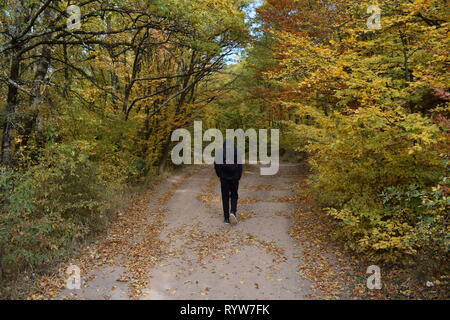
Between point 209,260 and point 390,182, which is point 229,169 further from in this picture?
point 390,182

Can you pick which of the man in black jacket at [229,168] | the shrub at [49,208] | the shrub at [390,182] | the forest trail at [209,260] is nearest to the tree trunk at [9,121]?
the shrub at [49,208]

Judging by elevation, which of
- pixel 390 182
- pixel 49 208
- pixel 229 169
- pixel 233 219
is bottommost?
pixel 233 219

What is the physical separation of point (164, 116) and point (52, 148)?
826cm

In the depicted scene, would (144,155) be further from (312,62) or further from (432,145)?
(432,145)

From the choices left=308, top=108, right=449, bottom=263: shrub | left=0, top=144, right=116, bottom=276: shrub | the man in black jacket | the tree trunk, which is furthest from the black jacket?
the tree trunk

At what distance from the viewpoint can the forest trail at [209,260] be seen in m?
4.45

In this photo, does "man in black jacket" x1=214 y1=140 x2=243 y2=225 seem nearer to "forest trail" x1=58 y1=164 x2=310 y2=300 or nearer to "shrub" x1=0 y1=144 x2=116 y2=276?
"forest trail" x1=58 y1=164 x2=310 y2=300

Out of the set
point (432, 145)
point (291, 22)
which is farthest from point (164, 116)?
point (432, 145)

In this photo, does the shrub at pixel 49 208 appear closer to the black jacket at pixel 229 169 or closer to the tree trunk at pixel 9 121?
the tree trunk at pixel 9 121

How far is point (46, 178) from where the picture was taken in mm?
5895

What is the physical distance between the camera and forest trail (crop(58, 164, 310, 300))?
445 cm

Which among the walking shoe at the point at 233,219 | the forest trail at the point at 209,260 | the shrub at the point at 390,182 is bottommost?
the forest trail at the point at 209,260

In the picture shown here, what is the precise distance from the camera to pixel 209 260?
5.50 meters

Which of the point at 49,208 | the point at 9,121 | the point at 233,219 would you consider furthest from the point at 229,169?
the point at 9,121
